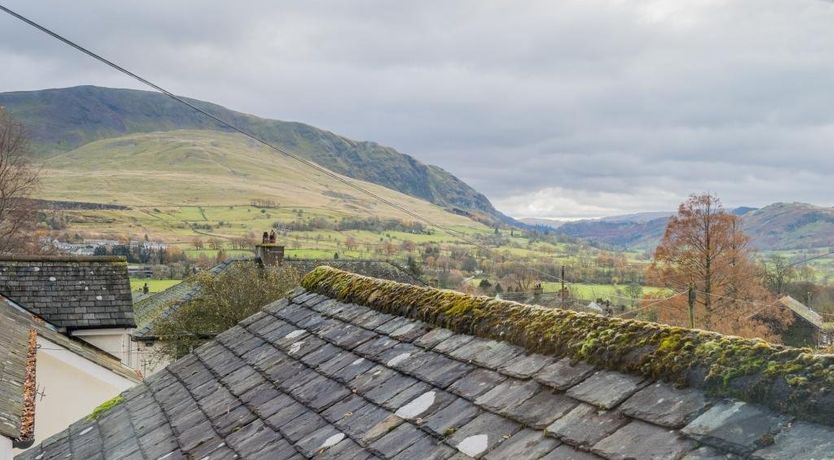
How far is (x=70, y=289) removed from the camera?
834 inches

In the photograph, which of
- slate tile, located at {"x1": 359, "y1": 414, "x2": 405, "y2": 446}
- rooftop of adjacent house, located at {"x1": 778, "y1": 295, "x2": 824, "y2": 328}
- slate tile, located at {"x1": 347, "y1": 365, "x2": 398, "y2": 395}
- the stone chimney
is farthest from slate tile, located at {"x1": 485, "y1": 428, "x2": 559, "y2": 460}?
rooftop of adjacent house, located at {"x1": 778, "y1": 295, "x2": 824, "y2": 328}

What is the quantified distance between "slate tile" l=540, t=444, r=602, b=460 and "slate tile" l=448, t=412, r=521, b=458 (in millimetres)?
314

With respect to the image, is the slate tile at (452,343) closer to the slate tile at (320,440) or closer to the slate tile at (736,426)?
the slate tile at (320,440)

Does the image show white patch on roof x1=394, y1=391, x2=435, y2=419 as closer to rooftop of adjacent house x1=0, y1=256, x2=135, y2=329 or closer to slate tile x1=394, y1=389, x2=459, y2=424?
slate tile x1=394, y1=389, x2=459, y2=424

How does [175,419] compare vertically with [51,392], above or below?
above

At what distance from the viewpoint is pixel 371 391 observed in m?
4.12

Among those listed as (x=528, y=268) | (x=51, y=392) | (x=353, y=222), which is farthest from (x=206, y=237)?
(x=51, y=392)

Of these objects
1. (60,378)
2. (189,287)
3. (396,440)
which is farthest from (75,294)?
(396,440)

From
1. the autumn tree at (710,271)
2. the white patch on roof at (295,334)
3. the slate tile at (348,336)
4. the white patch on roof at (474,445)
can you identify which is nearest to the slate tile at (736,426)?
the white patch on roof at (474,445)

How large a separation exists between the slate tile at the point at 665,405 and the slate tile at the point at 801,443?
14.0 inches

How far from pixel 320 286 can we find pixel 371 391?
9.97 feet

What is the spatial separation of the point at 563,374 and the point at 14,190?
142 feet

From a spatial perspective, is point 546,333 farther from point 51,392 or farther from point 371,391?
point 51,392

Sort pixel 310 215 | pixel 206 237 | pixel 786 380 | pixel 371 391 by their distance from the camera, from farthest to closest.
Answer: pixel 310 215 → pixel 206 237 → pixel 371 391 → pixel 786 380
